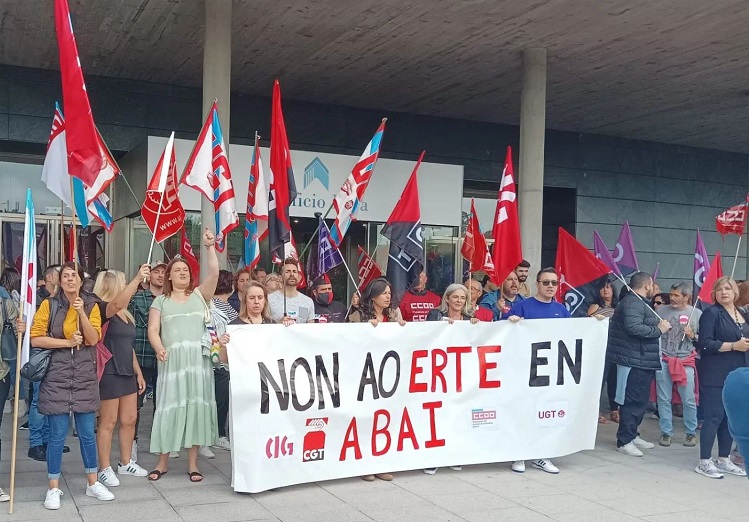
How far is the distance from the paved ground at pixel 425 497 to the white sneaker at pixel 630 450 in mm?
554

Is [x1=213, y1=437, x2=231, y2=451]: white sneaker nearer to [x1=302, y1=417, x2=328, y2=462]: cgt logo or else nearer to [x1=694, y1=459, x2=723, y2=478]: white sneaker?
[x1=302, y1=417, x2=328, y2=462]: cgt logo

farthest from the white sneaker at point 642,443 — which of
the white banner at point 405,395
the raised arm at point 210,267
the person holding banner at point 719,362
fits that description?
the raised arm at point 210,267

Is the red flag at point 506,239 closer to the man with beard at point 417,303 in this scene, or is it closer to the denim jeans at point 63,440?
the man with beard at point 417,303

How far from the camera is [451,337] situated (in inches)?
278

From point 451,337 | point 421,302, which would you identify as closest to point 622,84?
point 421,302

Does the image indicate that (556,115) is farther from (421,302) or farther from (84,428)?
(84,428)

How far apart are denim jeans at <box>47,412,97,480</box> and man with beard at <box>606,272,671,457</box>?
5.19m

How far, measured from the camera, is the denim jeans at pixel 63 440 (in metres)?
5.88

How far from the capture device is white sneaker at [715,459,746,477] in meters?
A: 7.54

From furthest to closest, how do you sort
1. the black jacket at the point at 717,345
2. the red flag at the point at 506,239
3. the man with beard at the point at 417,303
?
the man with beard at the point at 417,303 < the red flag at the point at 506,239 < the black jacket at the point at 717,345

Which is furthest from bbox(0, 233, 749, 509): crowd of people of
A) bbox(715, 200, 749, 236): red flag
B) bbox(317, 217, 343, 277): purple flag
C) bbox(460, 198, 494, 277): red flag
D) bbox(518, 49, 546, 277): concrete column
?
bbox(715, 200, 749, 236): red flag

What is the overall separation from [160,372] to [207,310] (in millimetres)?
638

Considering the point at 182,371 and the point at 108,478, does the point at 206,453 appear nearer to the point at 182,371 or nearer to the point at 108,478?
the point at 108,478

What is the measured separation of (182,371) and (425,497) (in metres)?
2.23
